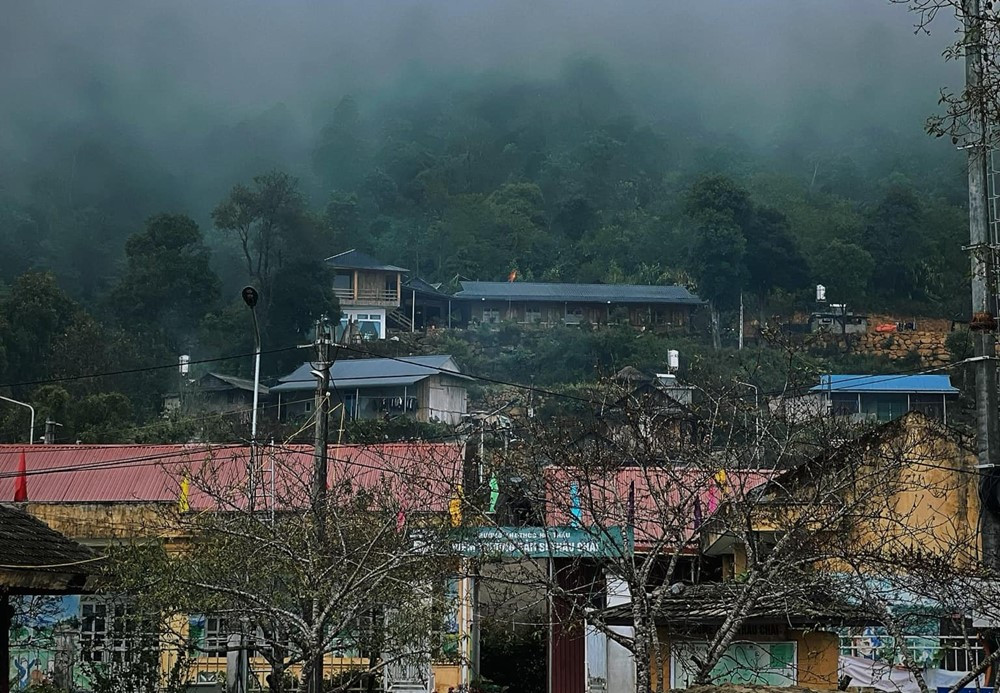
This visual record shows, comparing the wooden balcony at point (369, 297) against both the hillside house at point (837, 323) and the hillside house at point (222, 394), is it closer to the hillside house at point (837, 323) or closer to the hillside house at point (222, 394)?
the hillside house at point (222, 394)

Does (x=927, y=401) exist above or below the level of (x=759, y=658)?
above

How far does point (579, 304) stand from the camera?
261ft

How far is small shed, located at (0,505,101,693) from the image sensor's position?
1027cm

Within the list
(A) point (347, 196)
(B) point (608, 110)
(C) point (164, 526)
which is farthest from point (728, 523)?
(B) point (608, 110)

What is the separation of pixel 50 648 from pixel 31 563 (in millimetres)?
11847

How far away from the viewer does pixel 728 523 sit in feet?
43.1

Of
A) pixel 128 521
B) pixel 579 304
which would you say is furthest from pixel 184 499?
pixel 579 304

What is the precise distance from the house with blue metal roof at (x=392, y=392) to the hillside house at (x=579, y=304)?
16433 millimetres

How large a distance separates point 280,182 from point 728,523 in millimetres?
70806

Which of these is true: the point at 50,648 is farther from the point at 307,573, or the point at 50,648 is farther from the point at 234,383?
the point at 234,383

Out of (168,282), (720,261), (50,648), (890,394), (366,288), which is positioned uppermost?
(720,261)

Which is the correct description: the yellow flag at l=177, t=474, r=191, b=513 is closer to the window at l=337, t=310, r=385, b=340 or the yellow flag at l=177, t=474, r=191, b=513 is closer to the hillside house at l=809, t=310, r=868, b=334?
the window at l=337, t=310, r=385, b=340

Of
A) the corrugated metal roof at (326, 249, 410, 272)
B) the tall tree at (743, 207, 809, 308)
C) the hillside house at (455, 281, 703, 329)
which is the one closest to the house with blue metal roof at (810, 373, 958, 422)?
the hillside house at (455, 281, 703, 329)

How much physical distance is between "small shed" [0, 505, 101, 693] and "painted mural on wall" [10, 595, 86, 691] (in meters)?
9.12
